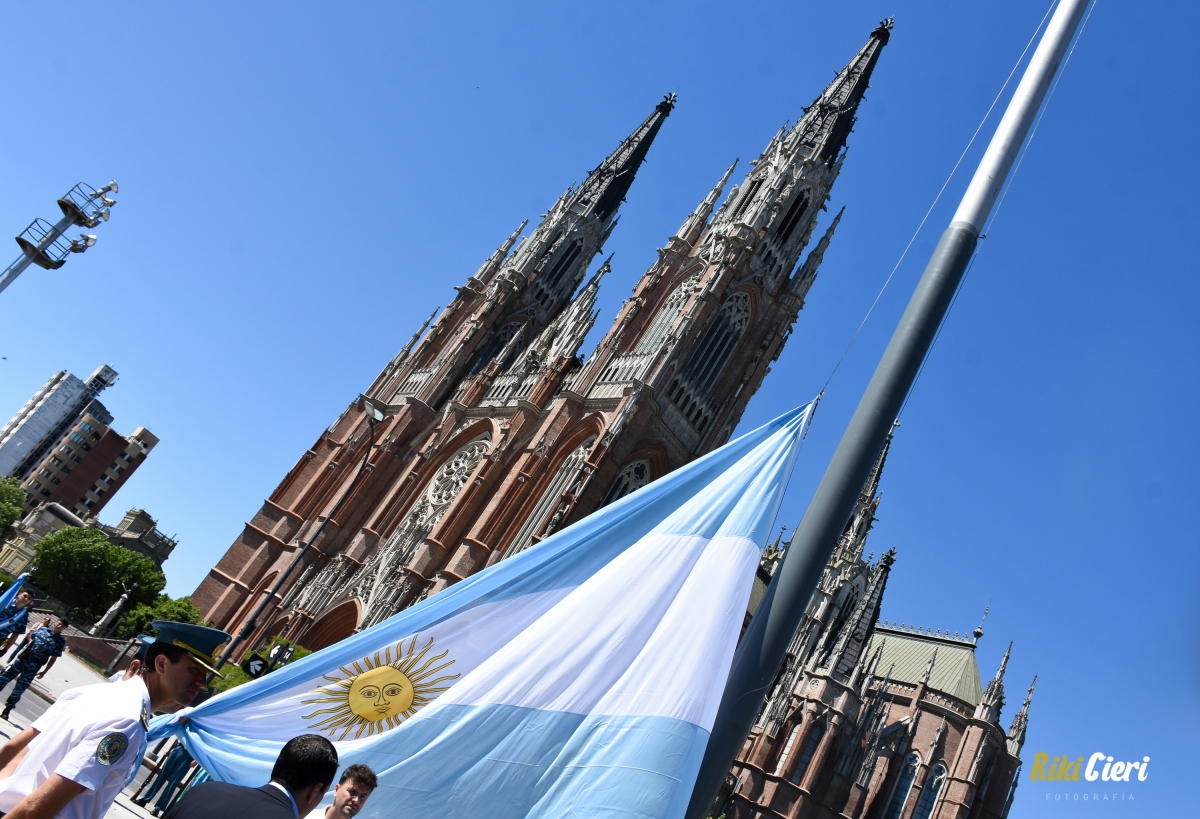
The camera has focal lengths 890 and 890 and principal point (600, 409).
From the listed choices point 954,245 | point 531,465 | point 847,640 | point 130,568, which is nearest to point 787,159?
point 531,465

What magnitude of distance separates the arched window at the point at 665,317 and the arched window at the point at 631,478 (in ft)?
15.2

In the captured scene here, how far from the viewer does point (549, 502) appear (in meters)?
32.5

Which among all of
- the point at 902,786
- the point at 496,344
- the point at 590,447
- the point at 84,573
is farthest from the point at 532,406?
the point at 84,573

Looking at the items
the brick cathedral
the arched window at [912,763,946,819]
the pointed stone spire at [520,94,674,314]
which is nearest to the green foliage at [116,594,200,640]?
the brick cathedral

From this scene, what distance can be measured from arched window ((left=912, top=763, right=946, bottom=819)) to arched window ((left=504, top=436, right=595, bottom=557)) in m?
25.2

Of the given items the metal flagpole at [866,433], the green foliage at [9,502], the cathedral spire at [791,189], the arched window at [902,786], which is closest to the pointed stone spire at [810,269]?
the cathedral spire at [791,189]

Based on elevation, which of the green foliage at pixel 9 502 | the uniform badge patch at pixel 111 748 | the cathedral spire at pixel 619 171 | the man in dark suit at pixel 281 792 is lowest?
the uniform badge patch at pixel 111 748

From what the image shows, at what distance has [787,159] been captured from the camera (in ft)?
140

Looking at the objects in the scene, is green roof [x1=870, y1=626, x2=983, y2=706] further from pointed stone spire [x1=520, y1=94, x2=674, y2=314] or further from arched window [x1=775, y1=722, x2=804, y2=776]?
pointed stone spire [x1=520, y1=94, x2=674, y2=314]

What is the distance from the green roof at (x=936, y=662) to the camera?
161 feet

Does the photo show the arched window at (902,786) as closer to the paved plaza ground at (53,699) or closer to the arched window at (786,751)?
the arched window at (786,751)

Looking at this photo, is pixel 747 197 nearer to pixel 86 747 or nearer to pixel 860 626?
pixel 860 626

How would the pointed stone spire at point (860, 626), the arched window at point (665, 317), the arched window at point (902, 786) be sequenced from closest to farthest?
the arched window at point (665, 317) < the pointed stone spire at point (860, 626) < the arched window at point (902, 786)

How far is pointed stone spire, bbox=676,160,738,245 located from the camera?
4184cm
